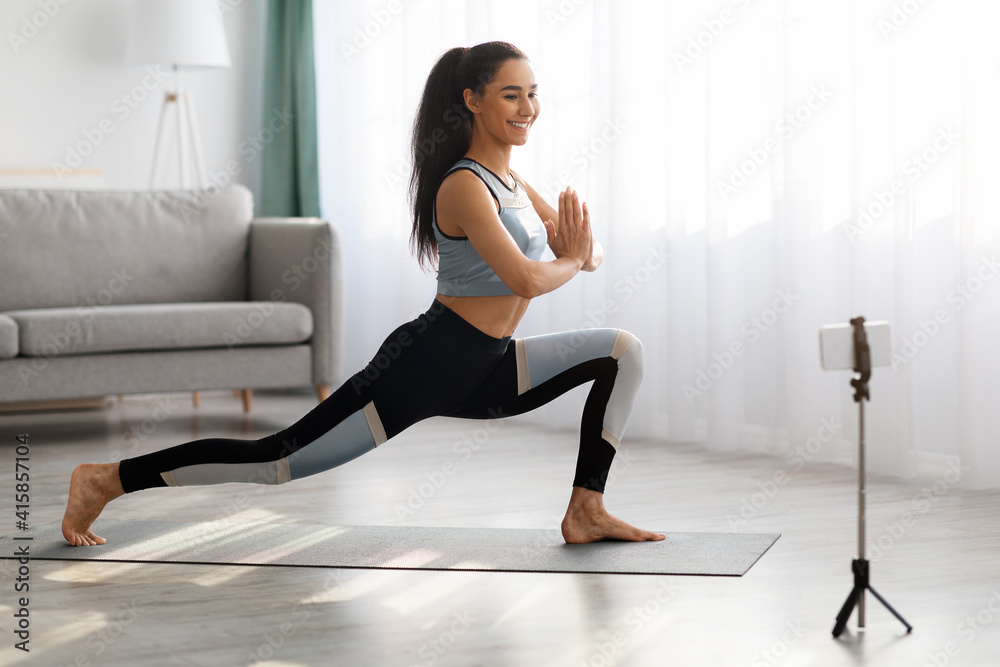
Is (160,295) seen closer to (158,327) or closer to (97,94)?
(158,327)

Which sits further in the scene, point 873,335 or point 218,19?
point 218,19

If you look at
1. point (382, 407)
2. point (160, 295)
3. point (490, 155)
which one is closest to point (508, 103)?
point (490, 155)

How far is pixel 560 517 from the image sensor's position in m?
2.60

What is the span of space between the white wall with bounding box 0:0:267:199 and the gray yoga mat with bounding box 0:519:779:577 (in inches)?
126

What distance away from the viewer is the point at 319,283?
3996 millimetres

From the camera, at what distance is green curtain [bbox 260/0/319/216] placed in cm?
541

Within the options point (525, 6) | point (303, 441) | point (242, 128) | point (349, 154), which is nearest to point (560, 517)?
point (303, 441)

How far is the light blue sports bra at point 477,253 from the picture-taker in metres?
2.16

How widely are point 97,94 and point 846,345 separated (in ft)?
14.9

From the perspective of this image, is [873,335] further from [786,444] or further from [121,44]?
[121,44]

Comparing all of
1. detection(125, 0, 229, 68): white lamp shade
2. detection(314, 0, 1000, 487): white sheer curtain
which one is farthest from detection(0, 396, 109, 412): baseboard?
detection(314, 0, 1000, 487): white sheer curtain

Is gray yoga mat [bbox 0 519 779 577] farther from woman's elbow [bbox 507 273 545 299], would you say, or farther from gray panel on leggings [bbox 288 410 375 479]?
woman's elbow [bbox 507 273 545 299]

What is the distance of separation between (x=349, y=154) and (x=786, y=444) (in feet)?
9.04

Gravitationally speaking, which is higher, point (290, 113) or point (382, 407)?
point (290, 113)
